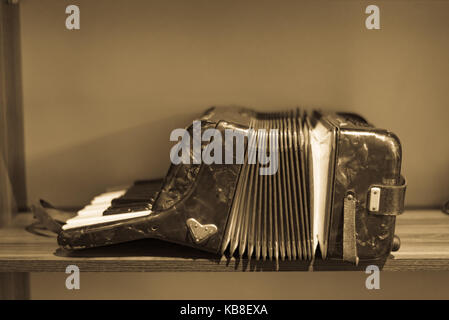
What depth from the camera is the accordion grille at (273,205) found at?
3.00 feet

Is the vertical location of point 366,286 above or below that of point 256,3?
below

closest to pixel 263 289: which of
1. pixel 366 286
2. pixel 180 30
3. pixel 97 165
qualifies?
pixel 366 286

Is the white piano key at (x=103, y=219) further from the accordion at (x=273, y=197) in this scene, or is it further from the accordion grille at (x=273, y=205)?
the accordion grille at (x=273, y=205)

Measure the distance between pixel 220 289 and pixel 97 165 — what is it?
0.47 metres

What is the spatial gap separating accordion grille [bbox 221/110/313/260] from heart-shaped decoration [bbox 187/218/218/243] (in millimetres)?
30

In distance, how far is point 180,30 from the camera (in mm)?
1223

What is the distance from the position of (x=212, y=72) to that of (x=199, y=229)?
48 cm

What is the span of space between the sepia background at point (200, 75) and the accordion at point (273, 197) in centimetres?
32

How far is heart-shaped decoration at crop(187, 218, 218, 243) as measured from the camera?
90 cm

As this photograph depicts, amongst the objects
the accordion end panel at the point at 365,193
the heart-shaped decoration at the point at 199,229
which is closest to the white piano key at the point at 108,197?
the heart-shaped decoration at the point at 199,229

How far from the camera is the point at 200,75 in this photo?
48.7 inches

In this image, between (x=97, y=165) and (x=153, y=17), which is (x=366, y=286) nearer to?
(x=97, y=165)

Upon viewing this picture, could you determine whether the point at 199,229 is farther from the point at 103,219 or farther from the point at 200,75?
the point at 200,75

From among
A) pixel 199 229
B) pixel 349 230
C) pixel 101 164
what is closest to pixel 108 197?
pixel 101 164
